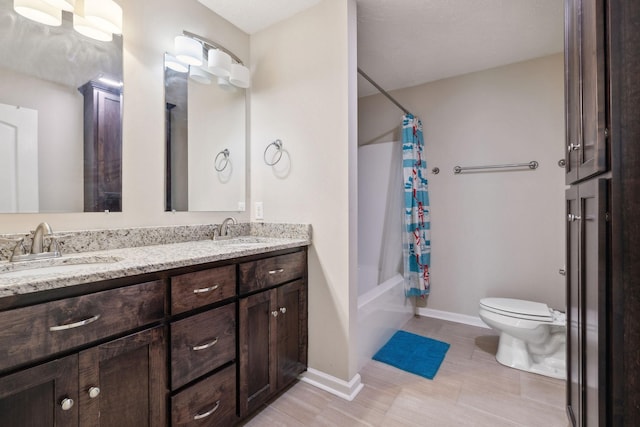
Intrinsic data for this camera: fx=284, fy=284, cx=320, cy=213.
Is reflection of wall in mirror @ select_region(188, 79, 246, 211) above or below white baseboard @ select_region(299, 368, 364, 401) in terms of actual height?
above

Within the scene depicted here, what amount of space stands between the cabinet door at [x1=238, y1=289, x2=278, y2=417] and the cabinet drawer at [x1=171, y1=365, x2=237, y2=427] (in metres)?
0.05

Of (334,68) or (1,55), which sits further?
(334,68)

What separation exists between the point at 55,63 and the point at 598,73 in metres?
1.98

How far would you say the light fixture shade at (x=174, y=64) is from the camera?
1.69m

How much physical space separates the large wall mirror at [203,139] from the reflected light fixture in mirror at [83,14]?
32 cm

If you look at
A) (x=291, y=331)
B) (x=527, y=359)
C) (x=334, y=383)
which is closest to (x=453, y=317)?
(x=527, y=359)

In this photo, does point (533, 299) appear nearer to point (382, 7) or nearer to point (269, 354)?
point (269, 354)

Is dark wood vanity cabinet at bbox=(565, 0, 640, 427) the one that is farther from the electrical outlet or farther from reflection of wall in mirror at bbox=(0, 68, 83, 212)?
reflection of wall in mirror at bbox=(0, 68, 83, 212)

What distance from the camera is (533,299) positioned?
243 cm

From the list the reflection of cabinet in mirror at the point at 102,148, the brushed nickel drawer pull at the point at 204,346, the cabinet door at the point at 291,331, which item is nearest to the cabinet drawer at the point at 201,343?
the brushed nickel drawer pull at the point at 204,346

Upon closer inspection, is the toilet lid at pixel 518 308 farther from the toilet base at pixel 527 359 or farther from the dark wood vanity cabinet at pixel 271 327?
the dark wood vanity cabinet at pixel 271 327

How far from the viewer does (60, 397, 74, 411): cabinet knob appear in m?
0.84

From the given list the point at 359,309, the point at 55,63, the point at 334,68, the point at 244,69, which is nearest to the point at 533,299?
the point at 359,309

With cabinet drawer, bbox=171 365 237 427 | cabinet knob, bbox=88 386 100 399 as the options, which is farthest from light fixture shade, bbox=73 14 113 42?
cabinet drawer, bbox=171 365 237 427
